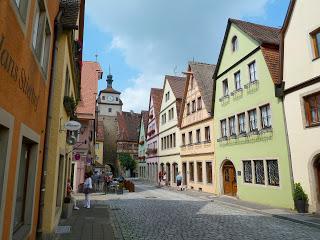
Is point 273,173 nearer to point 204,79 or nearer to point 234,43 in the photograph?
point 234,43

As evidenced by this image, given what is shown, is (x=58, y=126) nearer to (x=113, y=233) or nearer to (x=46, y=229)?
(x=46, y=229)

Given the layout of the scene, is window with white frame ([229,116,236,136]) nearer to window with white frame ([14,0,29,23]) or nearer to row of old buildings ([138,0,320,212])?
row of old buildings ([138,0,320,212])

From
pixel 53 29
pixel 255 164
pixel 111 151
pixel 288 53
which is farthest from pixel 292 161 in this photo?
pixel 111 151

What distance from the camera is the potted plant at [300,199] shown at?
13.3 metres

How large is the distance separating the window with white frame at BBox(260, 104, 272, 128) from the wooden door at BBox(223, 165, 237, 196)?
4977 mm

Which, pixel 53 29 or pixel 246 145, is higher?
pixel 53 29

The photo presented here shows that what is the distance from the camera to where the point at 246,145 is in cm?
1841

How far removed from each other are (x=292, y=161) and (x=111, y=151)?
1976 inches

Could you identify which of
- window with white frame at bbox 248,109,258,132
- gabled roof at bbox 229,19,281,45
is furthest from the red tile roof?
gabled roof at bbox 229,19,281,45

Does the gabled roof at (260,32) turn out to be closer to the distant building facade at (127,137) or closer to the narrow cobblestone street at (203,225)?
the narrow cobblestone street at (203,225)

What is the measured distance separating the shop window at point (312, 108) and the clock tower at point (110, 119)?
46905mm

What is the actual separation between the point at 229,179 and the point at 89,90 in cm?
1378

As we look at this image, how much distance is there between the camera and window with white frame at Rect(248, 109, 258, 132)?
17.8m

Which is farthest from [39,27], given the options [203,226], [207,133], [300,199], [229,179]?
[207,133]
